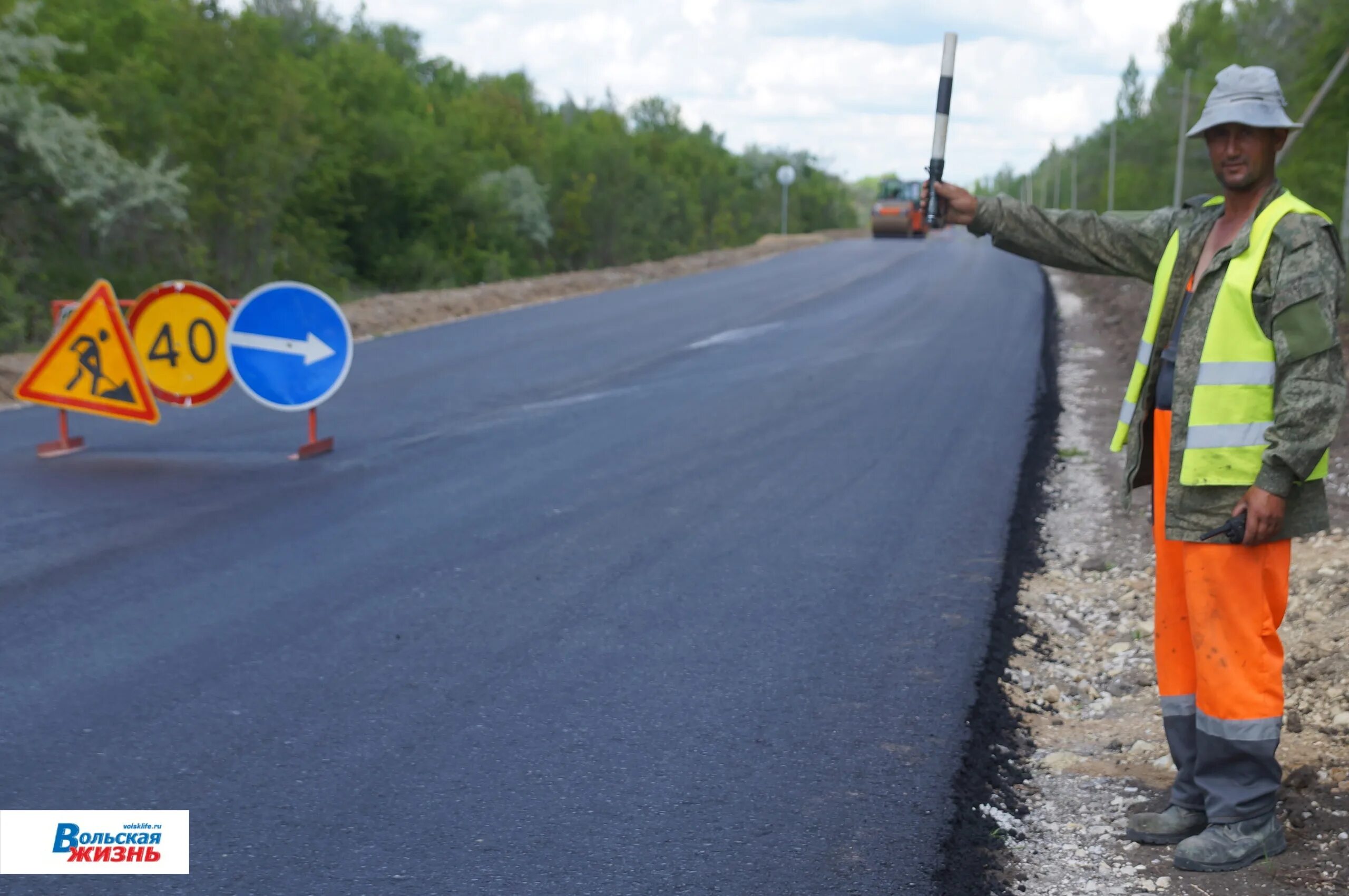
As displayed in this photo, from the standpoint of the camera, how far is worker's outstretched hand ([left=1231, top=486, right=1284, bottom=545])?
11.1ft

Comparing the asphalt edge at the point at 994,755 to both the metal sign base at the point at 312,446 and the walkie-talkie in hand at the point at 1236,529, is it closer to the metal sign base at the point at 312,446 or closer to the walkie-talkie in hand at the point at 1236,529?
the walkie-talkie in hand at the point at 1236,529

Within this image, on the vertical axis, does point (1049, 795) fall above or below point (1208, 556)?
below

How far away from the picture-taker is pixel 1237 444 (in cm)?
353

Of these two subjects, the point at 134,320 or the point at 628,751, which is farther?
the point at 134,320

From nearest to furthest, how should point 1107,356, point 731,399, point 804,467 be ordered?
1. point 804,467
2. point 731,399
3. point 1107,356

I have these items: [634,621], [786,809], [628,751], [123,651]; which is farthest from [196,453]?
[786,809]

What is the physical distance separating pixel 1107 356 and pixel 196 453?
10.4 m

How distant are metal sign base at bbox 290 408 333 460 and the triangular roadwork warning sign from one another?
3.54 ft

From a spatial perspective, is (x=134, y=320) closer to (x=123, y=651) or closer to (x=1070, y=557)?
(x=123, y=651)

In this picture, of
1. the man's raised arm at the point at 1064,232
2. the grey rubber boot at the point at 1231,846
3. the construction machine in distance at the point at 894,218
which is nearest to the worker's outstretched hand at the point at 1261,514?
the grey rubber boot at the point at 1231,846

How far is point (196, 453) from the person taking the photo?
31.0 ft

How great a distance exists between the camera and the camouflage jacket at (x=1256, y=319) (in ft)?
11.1

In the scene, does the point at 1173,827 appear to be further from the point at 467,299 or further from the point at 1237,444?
the point at 467,299

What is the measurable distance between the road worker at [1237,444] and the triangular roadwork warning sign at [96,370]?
25.2 feet
